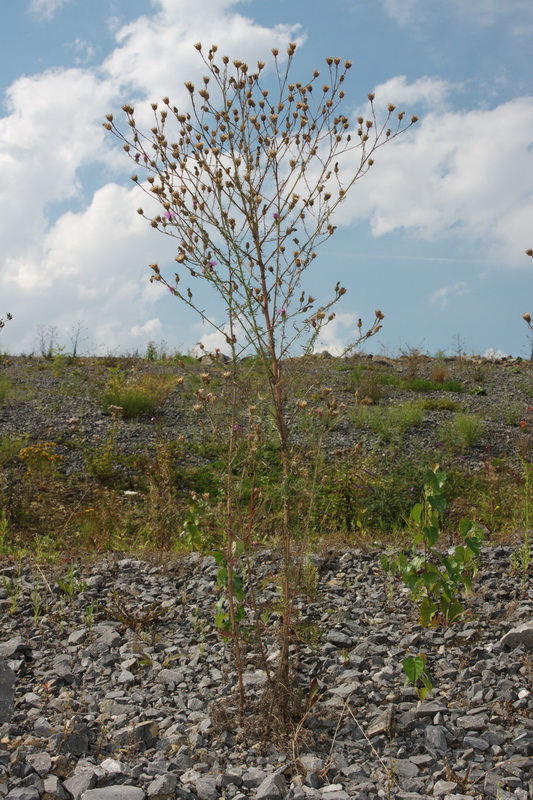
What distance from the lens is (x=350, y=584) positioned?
385 cm

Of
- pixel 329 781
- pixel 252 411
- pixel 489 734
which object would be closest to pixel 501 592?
pixel 489 734

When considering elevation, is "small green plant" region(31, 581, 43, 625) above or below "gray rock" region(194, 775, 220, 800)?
above

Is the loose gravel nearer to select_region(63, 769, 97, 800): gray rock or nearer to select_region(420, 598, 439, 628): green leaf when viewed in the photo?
select_region(63, 769, 97, 800): gray rock

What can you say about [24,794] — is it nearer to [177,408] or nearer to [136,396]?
[136,396]

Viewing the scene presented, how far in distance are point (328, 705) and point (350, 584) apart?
1095 millimetres

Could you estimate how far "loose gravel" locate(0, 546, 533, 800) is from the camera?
7.90 ft

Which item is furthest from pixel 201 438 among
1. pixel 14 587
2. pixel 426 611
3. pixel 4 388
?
pixel 426 611

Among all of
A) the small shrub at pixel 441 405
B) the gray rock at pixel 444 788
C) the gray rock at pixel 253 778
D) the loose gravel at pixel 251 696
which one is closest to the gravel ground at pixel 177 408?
the small shrub at pixel 441 405

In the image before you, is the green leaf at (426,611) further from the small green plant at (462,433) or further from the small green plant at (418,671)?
the small green plant at (462,433)

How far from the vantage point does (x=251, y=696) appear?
289cm

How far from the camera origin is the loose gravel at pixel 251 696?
7.90ft

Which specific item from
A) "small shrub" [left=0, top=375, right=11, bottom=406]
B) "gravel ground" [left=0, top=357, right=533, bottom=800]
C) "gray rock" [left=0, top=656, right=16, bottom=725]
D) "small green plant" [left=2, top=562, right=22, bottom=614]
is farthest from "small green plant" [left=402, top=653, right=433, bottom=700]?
"small shrub" [left=0, top=375, right=11, bottom=406]

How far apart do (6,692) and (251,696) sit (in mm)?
1002

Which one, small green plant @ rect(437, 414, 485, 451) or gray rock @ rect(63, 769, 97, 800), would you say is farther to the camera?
small green plant @ rect(437, 414, 485, 451)
